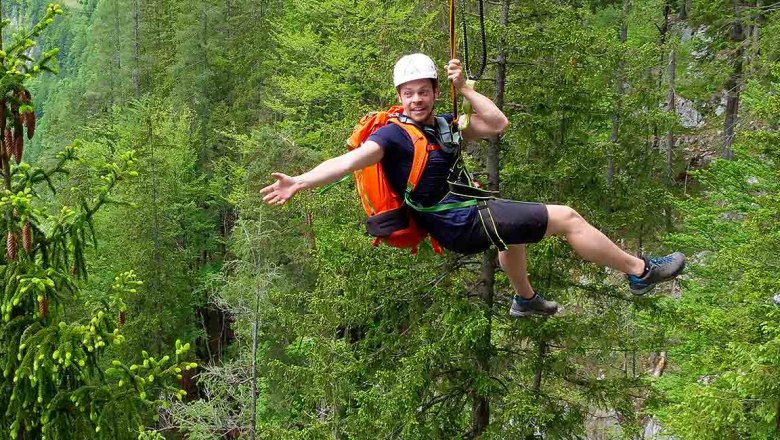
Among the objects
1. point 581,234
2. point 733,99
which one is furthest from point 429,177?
point 733,99

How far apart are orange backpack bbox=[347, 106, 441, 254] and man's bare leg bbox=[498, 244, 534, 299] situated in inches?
29.0

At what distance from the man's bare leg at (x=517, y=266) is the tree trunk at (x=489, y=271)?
0.96 m

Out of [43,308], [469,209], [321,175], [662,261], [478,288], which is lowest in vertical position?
[478,288]

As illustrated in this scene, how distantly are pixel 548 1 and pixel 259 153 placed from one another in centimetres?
1114

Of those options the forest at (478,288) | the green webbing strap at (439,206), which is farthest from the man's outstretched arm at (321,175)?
the forest at (478,288)

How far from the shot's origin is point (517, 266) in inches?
198

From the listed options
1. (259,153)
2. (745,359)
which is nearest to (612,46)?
(745,359)

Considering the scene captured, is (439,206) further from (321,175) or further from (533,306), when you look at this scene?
(533,306)

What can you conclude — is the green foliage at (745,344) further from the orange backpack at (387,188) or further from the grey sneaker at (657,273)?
the orange backpack at (387,188)

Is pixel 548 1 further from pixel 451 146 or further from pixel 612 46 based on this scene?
pixel 451 146

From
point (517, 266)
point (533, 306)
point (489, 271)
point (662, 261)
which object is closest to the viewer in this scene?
point (662, 261)

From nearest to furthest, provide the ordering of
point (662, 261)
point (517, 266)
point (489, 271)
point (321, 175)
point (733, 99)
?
point (321, 175) < point (662, 261) < point (517, 266) < point (489, 271) < point (733, 99)

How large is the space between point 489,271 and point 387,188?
2678 mm

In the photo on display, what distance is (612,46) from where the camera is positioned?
20.4 feet
